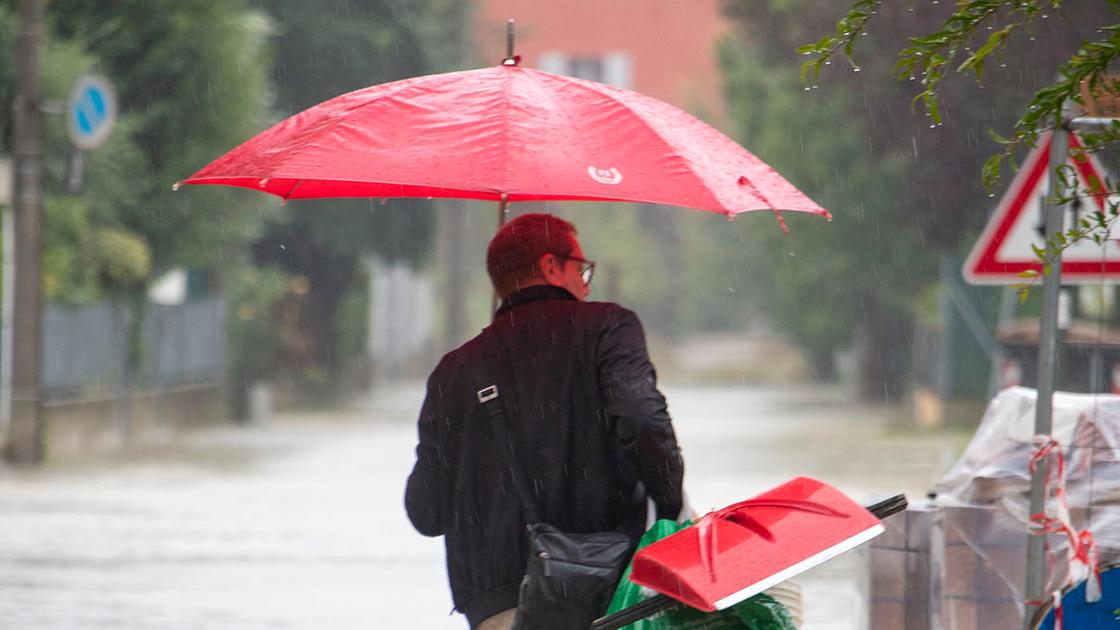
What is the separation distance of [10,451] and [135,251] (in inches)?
132

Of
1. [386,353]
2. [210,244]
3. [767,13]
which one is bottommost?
[386,353]

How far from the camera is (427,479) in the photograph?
407cm

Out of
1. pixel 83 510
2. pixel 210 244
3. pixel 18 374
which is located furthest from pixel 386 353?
pixel 83 510

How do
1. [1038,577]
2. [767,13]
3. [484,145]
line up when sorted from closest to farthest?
[484,145], [1038,577], [767,13]

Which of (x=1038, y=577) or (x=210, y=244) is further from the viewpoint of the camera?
(x=210, y=244)

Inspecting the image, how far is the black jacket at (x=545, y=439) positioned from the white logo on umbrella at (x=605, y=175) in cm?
37

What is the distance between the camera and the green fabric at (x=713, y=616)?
3.66m

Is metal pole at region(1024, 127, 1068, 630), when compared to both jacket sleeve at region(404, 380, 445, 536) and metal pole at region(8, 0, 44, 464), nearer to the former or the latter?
jacket sleeve at region(404, 380, 445, 536)

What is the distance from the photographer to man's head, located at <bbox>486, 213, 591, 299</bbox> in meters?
4.14

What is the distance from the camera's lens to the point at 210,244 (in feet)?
67.2

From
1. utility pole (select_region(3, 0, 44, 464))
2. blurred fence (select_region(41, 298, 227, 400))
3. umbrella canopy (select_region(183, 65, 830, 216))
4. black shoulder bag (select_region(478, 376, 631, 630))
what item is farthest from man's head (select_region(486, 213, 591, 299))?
blurred fence (select_region(41, 298, 227, 400))

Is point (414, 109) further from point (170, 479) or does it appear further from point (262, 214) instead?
point (262, 214)

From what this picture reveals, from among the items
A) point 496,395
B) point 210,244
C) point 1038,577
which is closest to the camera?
point 496,395

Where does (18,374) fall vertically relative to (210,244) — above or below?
below
